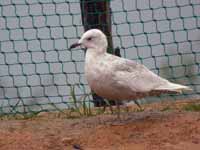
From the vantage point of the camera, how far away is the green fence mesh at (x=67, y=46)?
276 inches

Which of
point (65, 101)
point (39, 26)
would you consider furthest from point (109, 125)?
point (39, 26)

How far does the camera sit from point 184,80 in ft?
23.3

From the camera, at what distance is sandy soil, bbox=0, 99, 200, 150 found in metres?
5.14

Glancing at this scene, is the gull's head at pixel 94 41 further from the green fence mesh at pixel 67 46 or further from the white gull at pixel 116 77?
the green fence mesh at pixel 67 46

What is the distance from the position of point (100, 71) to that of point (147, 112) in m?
0.74

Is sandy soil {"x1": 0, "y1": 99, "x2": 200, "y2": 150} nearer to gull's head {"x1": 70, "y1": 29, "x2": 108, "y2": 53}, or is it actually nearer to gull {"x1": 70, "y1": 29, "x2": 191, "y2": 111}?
gull {"x1": 70, "y1": 29, "x2": 191, "y2": 111}

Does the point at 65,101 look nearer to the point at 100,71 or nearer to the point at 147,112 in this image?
the point at 147,112

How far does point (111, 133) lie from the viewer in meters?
5.31

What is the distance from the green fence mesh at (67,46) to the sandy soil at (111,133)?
3.54 ft

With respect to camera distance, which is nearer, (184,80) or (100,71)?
(100,71)

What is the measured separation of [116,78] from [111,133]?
322 millimetres

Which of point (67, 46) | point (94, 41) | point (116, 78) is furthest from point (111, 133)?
point (67, 46)

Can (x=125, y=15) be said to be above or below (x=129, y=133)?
above

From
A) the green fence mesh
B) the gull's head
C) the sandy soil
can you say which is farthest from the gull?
the green fence mesh
